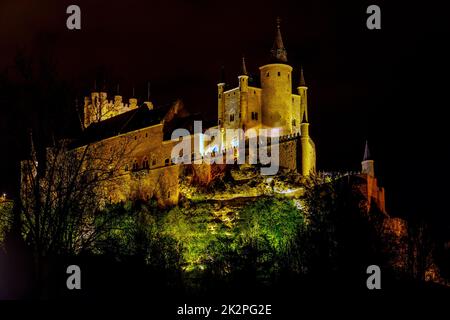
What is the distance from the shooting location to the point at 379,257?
127 feet

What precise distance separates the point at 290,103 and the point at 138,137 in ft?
53.0

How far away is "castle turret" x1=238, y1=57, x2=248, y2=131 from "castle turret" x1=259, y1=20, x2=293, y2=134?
65.4 inches

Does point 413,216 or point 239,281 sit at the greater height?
point 413,216

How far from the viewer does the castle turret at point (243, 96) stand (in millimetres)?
71562

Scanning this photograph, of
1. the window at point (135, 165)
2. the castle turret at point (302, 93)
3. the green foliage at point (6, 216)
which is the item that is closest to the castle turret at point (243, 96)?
the castle turret at point (302, 93)

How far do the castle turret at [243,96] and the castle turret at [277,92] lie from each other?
5.45 ft

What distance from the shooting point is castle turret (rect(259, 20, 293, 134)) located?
71.9 metres

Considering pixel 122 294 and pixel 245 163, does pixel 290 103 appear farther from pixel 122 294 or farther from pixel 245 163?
pixel 122 294

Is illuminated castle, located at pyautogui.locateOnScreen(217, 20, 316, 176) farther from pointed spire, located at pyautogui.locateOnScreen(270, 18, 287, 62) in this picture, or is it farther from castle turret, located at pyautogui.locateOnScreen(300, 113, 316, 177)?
castle turret, located at pyautogui.locateOnScreen(300, 113, 316, 177)

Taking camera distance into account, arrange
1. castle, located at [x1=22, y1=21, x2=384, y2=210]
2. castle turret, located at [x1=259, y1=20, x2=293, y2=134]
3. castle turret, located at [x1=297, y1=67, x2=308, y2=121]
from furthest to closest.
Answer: castle turret, located at [x1=297, y1=67, x2=308, y2=121]
castle turret, located at [x1=259, y1=20, x2=293, y2=134]
castle, located at [x1=22, y1=21, x2=384, y2=210]

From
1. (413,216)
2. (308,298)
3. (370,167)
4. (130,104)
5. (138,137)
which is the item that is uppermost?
(130,104)

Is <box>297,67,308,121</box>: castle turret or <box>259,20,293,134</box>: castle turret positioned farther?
<box>297,67,308,121</box>: castle turret

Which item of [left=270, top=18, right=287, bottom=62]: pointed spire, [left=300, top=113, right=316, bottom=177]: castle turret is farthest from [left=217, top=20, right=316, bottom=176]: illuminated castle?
[left=300, top=113, right=316, bottom=177]: castle turret

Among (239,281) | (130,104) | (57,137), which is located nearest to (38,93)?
(57,137)
